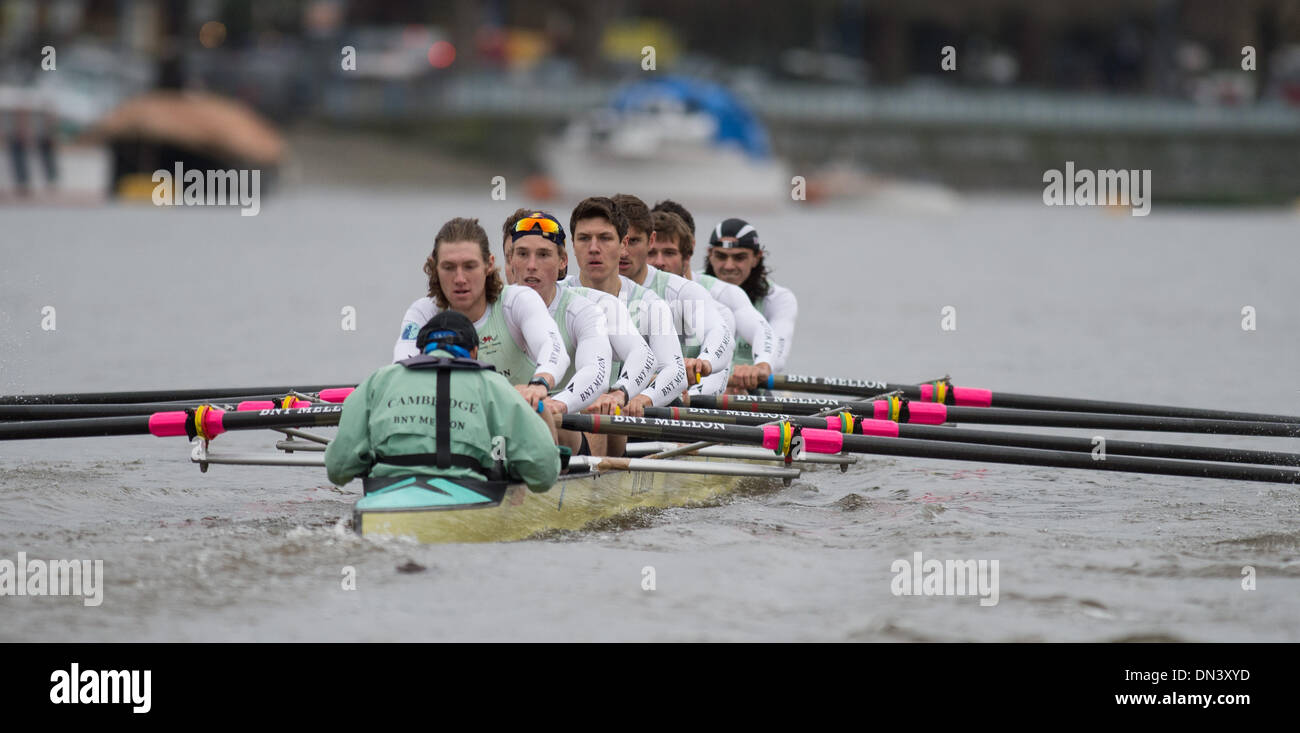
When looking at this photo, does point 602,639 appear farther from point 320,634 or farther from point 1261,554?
point 1261,554

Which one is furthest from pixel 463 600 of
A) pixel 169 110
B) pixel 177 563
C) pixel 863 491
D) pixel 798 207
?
pixel 798 207

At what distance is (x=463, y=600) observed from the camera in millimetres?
8086

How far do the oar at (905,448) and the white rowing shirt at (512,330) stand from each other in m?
0.43

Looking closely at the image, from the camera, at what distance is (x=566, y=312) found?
411 inches

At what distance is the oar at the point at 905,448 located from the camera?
979cm

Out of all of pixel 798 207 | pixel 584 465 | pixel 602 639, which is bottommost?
pixel 602 639

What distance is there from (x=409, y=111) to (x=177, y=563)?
4668 centimetres

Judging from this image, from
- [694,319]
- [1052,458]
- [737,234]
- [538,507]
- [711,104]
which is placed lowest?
[538,507]

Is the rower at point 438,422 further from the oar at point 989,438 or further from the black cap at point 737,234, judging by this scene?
the black cap at point 737,234

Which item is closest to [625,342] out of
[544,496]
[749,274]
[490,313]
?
[490,313]

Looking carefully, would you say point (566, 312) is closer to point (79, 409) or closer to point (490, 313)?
point (490, 313)

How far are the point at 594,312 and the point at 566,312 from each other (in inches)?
6.8

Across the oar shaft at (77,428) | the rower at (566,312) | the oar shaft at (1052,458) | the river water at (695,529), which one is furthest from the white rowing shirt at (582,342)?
the oar shaft at (77,428)

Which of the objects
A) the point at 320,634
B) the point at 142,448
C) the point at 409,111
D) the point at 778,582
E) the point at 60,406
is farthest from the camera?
the point at 409,111
